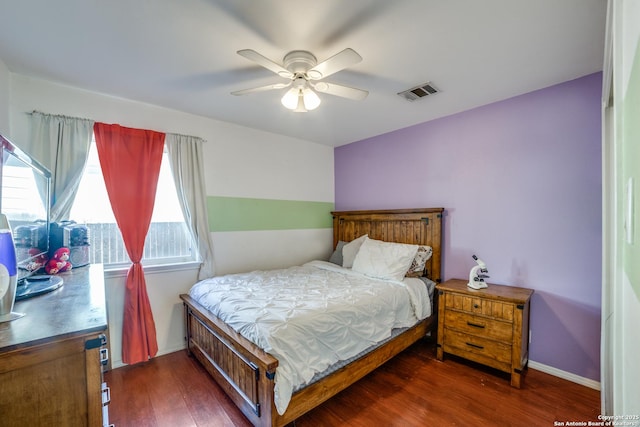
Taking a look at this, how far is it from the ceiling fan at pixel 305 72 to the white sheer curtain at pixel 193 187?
4.36ft

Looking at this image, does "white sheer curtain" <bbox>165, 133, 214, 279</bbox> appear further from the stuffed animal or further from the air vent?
the air vent

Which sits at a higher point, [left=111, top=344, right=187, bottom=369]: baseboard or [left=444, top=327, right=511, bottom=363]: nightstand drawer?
[left=444, top=327, right=511, bottom=363]: nightstand drawer

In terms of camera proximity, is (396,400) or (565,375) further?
(565,375)

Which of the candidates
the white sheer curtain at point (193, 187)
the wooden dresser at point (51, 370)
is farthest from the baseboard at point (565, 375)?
the white sheer curtain at point (193, 187)

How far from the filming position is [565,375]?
7.34 feet

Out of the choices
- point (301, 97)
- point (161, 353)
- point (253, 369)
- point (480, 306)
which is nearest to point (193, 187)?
point (301, 97)

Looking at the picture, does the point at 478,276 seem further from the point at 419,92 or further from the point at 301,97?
the point at 301,97

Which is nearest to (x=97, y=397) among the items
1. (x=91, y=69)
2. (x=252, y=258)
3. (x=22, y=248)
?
(x=22, y=248)

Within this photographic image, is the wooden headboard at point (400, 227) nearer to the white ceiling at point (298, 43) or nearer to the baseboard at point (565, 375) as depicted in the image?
the baseboard at point (565, 375)

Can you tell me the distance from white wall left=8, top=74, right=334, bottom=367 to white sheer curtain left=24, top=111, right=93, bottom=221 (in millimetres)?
82

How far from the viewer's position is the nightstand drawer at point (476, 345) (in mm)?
2195

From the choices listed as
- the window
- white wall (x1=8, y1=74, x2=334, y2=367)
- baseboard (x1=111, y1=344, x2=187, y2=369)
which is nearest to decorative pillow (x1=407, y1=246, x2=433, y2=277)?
white wall (x1=8, y1=74, x2=334, y2=367)

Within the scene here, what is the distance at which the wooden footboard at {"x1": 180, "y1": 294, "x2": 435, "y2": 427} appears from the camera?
1534 millimetres

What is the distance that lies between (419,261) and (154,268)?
9.02 feet
